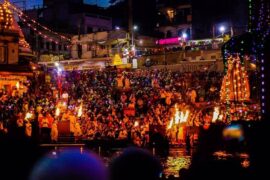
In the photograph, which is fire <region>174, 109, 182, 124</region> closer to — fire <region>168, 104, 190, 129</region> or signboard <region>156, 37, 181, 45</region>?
fire <region>168, 104, 190, 129</region>

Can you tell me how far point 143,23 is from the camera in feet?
192

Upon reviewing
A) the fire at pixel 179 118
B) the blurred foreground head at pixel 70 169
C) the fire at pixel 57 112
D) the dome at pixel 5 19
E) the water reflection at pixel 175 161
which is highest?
the dome at pixel 5 19

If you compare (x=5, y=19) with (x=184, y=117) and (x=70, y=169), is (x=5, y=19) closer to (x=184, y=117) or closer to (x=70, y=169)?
(x=184, y=117)

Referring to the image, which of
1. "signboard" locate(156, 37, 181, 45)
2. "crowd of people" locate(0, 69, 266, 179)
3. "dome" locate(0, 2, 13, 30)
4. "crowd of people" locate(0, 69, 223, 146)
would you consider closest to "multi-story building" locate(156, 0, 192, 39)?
"signboard" locate(156, 37, 181, 45)

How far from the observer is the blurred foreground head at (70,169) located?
515 cm

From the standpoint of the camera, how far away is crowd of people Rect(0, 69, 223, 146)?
26.0 metres

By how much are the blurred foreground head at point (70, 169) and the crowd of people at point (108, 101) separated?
1741 centimetres

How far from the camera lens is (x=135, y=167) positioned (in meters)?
5.24

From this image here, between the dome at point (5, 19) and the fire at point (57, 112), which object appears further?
the fire at point (57, 112)

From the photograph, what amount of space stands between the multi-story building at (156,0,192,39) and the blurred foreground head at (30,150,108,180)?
164 feet

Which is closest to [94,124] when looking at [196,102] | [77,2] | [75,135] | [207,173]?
[75,135]

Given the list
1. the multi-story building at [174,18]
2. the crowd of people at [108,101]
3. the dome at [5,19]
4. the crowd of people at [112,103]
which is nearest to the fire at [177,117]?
the crowd of people at [112,103]

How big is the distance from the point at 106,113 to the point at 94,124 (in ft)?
6.63

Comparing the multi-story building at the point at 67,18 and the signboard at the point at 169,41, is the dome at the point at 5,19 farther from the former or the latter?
the multi-story building at the point at 67,18
